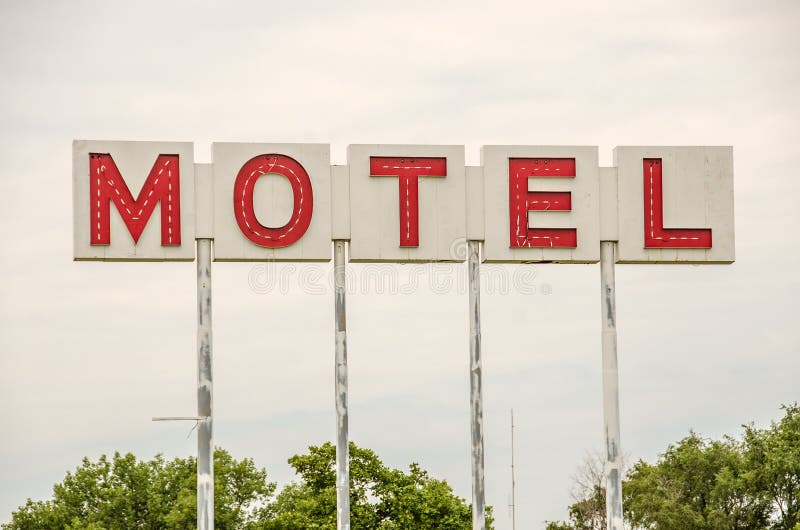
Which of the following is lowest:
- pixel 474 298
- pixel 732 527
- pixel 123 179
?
pixel 732 527

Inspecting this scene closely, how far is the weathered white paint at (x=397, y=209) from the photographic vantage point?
31.9 meters

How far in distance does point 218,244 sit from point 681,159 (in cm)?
986

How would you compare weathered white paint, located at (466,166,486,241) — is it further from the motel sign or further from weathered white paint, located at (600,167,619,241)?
weathered white paint, located at (600,167,619,241)

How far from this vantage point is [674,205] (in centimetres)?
3319

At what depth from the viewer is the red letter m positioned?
31.3 m

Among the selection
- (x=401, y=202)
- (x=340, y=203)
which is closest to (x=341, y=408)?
(x=340, y=203)

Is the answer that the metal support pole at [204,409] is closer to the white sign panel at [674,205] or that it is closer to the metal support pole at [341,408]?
the metal support pole at [341,408]

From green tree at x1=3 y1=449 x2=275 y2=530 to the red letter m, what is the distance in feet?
176

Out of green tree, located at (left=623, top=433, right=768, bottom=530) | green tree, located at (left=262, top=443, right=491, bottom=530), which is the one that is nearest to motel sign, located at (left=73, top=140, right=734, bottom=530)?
green tree, located at (left=262, top=443, right=491, bottom=530)

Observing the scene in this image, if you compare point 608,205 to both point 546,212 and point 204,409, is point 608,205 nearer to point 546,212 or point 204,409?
point 546,212

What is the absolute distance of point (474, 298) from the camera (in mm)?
31688

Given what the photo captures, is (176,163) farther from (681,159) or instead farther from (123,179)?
(681,159)

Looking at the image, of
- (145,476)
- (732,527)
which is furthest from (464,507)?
(145,476)

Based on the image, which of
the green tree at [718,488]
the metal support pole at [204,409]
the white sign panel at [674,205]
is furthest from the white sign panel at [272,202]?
the green tree at [718,488]
